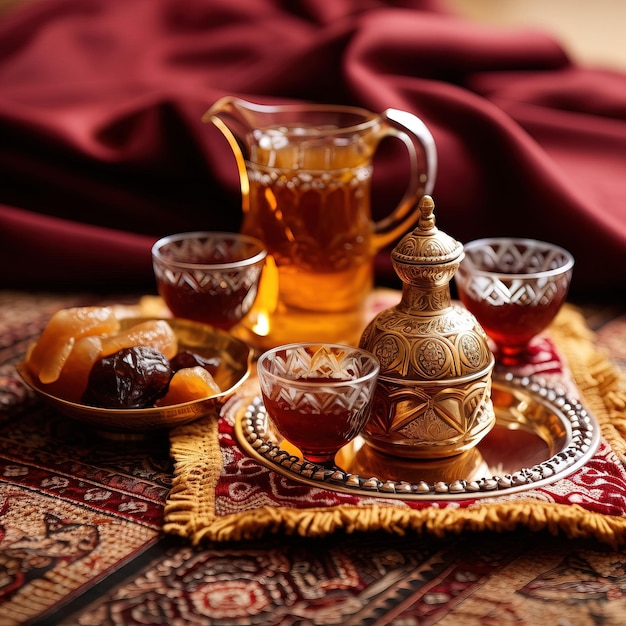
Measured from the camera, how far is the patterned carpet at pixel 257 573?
0.55 meters

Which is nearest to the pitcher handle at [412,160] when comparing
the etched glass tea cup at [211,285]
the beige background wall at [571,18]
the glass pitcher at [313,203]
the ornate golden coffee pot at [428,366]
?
the glass pitcher at [313,203]

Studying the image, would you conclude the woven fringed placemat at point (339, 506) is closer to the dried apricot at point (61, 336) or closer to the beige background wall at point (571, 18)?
the dried apricot at point (61, 336)

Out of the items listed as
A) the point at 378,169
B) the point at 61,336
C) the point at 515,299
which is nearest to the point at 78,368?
the point at 61,336

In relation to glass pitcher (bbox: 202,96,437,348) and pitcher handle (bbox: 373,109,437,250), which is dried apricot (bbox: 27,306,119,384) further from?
pitcher handle (bbox: 373,109,437,250)

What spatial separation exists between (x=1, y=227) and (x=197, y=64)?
60cm

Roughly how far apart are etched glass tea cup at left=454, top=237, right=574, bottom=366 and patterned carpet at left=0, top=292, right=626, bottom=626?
0.30 meters

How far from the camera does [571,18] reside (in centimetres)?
226

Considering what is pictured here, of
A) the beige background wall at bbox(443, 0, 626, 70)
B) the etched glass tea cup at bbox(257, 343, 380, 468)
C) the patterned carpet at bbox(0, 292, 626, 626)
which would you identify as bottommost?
the patterned carpet at bbox(0, 292, 626, 626)

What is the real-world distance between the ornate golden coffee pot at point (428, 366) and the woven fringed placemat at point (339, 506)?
6 centimetres

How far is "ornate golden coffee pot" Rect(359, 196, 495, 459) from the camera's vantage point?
0.67 m

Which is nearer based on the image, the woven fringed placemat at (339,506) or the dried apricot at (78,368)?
the woven fringed placemat at (339,506)

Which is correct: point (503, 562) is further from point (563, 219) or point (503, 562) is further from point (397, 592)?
point (563, 219)

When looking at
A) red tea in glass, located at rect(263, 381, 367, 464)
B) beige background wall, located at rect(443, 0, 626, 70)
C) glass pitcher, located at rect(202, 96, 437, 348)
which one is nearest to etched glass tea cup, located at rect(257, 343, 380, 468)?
red tea in glass, located at rect(263, 381, 367, 464)

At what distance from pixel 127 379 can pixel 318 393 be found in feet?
0.53
